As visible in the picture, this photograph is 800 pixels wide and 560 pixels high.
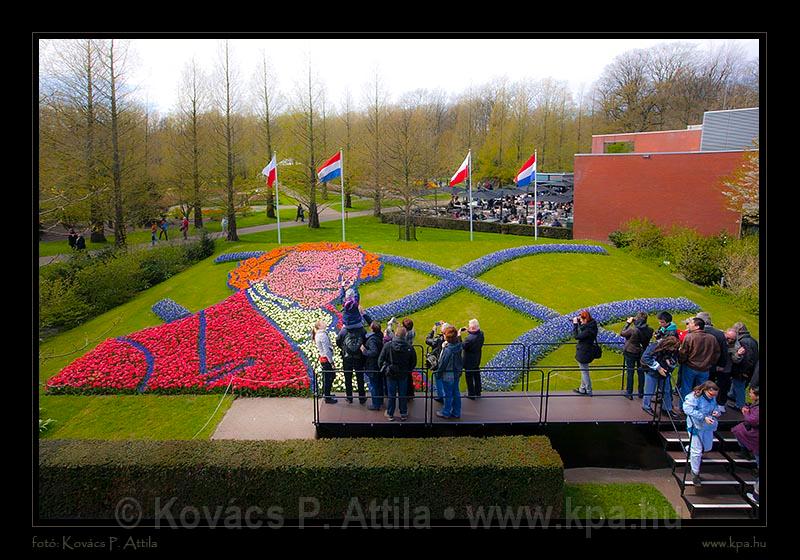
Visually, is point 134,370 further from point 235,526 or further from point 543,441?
point 543,441

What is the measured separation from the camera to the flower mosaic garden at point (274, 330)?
12.8 meters

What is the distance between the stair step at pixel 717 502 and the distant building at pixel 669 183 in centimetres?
2135

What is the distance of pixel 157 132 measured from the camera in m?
49.8

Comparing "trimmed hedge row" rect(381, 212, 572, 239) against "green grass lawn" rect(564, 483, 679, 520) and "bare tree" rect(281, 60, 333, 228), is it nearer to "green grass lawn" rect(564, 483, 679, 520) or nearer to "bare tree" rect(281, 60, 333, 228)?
"bare tree" rect(281, 60, 333, 228)

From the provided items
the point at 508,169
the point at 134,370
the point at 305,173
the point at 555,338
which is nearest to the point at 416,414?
the point at 555,338

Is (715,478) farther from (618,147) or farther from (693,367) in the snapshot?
(618,147)

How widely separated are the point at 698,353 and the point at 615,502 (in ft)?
9.16

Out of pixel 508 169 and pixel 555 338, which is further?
pixel 508 169

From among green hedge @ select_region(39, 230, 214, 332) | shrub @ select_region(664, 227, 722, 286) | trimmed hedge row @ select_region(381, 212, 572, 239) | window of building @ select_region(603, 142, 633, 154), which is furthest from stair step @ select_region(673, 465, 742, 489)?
window of building @ select_region(603, 142, 633, 154)

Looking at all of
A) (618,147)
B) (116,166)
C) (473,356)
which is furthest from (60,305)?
(618,147)

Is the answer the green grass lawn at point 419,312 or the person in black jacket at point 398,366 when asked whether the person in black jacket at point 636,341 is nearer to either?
the green grass lawn at point 419,312

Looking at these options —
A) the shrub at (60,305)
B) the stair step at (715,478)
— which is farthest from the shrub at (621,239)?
the shrub at (60,305)

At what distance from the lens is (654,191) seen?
1142 inches

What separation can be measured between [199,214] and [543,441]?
33.7 meters
